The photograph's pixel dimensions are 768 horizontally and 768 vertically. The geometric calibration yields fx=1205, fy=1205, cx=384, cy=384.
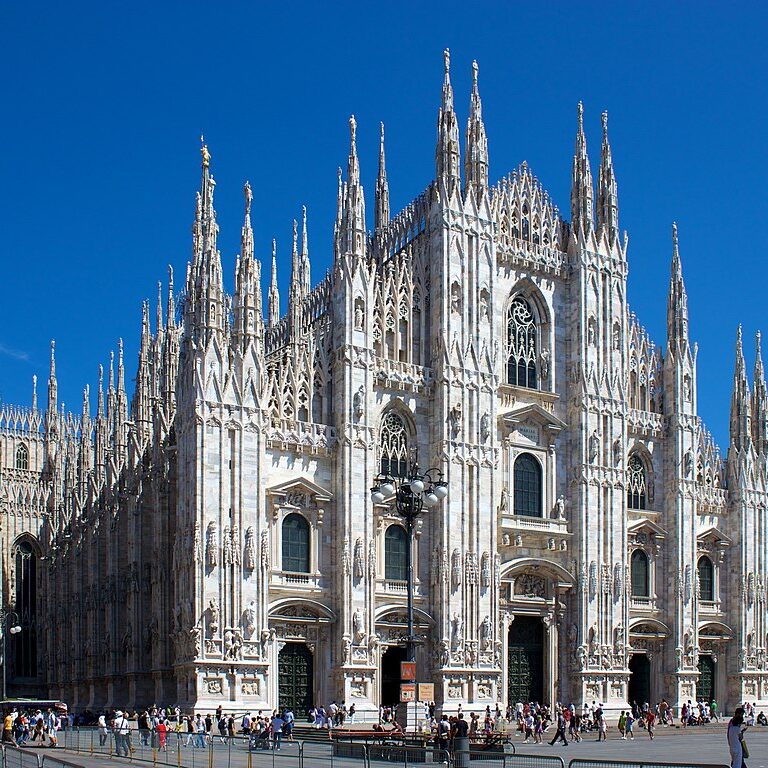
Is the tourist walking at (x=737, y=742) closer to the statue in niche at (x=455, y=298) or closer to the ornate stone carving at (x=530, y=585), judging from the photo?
the ornate stone carving at (x=530, y=585)

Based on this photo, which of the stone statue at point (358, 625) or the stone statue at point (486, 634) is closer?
the stone statue at point (358, 625)

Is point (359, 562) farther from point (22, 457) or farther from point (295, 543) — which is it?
point (22, 457)

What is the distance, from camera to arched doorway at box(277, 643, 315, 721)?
44750 mm

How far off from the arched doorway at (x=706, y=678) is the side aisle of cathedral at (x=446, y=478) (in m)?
0.19

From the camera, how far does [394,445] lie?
49094 mm

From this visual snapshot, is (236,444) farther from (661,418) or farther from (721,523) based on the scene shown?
(721,523)

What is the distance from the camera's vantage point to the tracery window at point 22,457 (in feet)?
279

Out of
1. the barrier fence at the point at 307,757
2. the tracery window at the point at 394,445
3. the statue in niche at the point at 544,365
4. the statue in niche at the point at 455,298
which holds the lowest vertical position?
the barrier fence at the point at 307,757

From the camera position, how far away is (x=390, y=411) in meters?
49.2

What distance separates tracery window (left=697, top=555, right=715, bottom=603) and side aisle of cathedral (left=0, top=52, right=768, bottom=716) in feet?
0.36

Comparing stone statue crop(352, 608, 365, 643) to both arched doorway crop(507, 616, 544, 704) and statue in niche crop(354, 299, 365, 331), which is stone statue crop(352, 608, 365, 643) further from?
statue in niche crop(354, 299, 365, 331)

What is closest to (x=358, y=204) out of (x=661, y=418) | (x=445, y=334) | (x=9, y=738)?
(x=445, y=334)

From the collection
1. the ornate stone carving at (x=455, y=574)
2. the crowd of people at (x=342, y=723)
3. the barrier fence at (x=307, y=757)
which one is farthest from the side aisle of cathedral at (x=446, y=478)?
the barrier fence at (x=307, y=757)

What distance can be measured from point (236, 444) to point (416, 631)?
10801 mm
